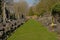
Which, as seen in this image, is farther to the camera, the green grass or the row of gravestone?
the green grass

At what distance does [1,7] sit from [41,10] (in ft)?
56.7

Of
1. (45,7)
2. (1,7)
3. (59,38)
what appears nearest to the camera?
(59,38)

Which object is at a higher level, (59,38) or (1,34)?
(1,34)

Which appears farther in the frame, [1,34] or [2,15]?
[2,15]

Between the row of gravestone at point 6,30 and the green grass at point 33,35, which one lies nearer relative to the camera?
the row of gravestone at point 6,30

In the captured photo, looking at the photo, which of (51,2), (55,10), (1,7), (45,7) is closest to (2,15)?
(1,7)

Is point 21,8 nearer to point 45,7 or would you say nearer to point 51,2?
point 45,7

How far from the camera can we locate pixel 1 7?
84.7 feet

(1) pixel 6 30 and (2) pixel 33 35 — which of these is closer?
(1) pixel 6 30

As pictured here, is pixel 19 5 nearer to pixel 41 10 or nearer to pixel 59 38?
pixel 41 10

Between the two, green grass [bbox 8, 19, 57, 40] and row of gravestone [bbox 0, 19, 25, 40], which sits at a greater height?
row of gravestone [bbox 0, 19, 25, 40]

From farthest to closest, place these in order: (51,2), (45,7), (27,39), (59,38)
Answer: (45,7), (51,2), (59,38), (27,39)

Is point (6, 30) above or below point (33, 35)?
above

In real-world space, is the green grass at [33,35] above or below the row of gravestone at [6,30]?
below
